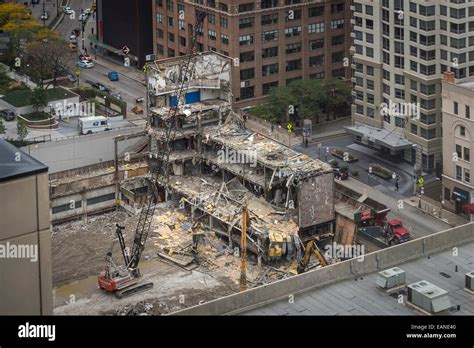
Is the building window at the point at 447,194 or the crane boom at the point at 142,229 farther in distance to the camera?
the building window at the point at 447,194

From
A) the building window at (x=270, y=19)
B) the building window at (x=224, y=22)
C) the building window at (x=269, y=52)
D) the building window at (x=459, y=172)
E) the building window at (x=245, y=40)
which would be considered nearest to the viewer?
the building window at (x=459, y=172)

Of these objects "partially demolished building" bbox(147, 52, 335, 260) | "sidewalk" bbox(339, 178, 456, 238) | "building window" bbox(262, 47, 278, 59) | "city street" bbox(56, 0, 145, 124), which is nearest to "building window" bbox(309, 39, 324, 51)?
"building window" bbox(262, 47, 278, 59)

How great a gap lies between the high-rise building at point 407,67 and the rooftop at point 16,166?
5711 cm

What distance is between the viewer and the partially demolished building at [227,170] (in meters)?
86.8

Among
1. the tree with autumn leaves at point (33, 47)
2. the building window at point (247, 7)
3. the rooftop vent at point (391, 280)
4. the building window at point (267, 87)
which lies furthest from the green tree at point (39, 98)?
the rooftop vent at point (391, 280)

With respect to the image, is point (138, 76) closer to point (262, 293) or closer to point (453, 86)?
point (453, 86)

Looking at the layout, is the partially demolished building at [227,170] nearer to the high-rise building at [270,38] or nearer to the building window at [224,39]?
the building window at [224,39]

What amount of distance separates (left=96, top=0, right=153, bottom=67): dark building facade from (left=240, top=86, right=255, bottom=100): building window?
18385 millimetres

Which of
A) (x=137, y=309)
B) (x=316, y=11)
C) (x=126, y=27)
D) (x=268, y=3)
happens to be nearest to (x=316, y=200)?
(x=137, y=309)

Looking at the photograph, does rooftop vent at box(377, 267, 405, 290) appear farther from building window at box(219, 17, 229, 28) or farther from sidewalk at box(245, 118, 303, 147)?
building window at box(219, 17, 229, 28)

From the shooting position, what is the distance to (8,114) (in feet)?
379

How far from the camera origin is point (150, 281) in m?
81.4

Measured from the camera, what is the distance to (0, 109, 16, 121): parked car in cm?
11506

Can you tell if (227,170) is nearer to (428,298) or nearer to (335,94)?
(335,94)
